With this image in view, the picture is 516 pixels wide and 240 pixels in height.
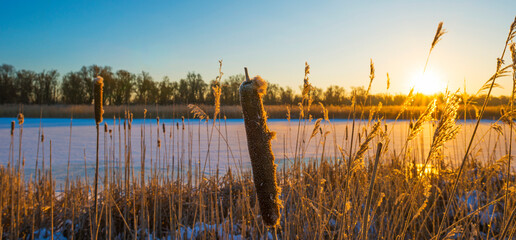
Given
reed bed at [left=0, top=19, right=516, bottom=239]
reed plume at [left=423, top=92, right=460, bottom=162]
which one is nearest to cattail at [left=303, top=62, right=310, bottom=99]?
reed bed at [left=0, top=19, right=516, bottom=239]

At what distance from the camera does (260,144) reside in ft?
2.58

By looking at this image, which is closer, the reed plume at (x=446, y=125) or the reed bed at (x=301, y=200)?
the reed plume at (x=446, y=125)

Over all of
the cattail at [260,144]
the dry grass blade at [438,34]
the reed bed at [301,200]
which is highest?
the dry grass blade at [438,34]

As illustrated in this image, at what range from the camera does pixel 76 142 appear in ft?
31.7

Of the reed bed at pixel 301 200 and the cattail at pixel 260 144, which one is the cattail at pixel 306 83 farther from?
the cattail at pixel 260 144

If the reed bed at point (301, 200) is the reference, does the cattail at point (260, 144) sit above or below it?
above

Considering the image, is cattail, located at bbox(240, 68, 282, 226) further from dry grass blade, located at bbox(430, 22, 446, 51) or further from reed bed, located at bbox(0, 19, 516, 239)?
dry grass blade, located at bbox(430, 22, 446, 51)

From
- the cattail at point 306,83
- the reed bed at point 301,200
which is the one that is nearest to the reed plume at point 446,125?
the reed bed at point 301,200

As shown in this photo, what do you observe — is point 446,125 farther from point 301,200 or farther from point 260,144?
point 301,200

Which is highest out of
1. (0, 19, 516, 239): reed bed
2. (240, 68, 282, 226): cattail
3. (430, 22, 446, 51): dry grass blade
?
(430, 22, 446, 51): dry grass blade

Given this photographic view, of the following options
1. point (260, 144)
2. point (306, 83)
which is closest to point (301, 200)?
point (306, 83)

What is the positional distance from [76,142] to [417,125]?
33.5ft

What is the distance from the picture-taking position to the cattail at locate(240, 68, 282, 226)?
756mm

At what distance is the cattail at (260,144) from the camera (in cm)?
76
